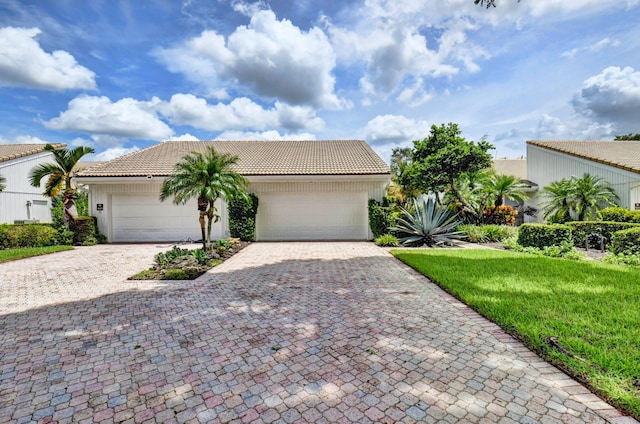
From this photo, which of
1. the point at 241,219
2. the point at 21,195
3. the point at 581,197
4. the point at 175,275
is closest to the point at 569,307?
the point at 175,275

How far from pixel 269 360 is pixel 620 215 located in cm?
1532

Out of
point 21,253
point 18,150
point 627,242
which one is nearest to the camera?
point 627,242

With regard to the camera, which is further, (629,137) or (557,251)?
(629,137)

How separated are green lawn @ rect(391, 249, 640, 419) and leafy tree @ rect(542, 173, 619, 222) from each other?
27.5ft

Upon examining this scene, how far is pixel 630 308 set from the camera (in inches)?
164

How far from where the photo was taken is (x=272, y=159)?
15.7 meters

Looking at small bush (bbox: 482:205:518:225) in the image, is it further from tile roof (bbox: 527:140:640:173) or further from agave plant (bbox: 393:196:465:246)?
agave plant (bbox: 393:196:465:246)

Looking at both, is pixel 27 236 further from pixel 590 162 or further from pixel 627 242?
pixel 590 162

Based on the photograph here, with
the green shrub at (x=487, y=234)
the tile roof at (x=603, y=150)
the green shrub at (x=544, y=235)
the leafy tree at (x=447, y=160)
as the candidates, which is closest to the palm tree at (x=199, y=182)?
the leafy tree at (x=447, y=160)

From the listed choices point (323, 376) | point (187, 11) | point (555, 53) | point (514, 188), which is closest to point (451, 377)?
point (323, 376)

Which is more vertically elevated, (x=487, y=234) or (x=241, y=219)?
(x=241, y=219)

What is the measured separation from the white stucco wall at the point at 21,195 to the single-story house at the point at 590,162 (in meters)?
29.8

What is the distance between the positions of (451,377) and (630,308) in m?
3.41

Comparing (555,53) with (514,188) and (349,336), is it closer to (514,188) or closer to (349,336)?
(514,188)
